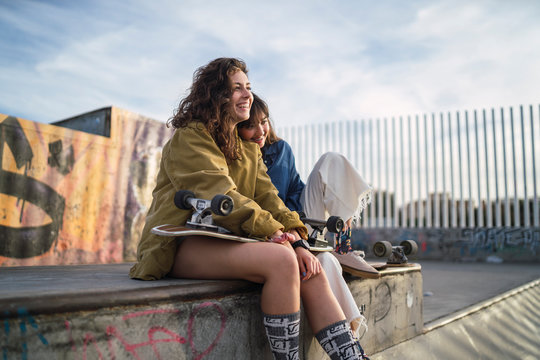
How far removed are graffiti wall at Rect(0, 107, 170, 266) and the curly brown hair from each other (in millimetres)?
3375

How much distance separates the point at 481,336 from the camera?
3.78 meters

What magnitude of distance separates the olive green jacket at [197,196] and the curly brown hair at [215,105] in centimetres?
10

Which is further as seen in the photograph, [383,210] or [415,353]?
[383,210]

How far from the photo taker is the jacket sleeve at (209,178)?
6.15 ft

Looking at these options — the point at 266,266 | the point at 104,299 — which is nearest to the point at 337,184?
the point at 266,266

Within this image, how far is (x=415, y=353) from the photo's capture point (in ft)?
10.2

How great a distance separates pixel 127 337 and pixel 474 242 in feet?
40.6

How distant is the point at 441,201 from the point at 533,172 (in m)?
2.49

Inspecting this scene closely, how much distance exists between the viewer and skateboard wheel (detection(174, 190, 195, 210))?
1778 mm

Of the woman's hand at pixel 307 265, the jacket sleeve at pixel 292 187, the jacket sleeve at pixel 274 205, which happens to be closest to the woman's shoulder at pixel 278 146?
the jacket sleeve at pixel 292 187

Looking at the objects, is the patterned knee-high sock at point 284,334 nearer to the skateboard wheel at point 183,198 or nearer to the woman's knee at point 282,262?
the woman's knee at point 282,262

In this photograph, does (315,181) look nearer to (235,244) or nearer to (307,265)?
(307,265)

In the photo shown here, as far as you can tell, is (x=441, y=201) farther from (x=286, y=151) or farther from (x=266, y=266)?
(x=266, y=266)

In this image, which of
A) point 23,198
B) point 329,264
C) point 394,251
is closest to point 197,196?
point 329,264
